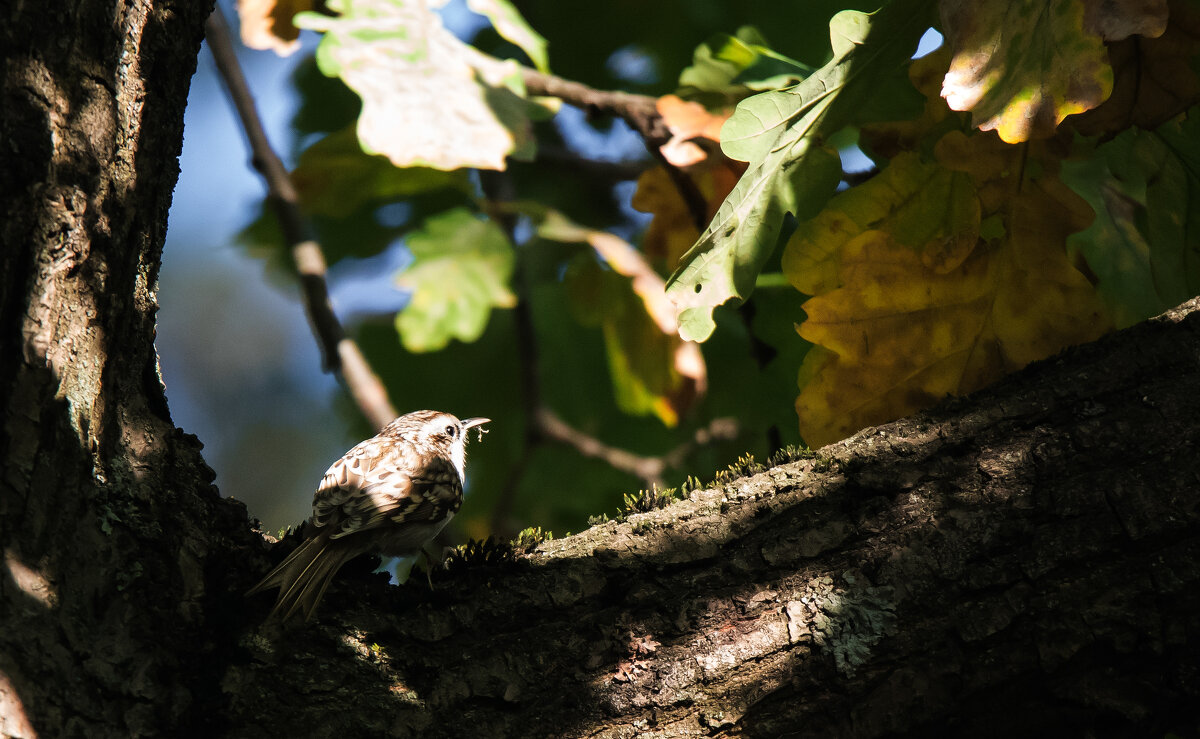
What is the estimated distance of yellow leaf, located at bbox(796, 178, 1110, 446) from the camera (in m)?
2.12

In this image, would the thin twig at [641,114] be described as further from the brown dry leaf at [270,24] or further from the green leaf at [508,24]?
the brown dry leaf at [270,24]

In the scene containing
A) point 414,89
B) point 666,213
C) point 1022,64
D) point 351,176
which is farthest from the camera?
point 351,176

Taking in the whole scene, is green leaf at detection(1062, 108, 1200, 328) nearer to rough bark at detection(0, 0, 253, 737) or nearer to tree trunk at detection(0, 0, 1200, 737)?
tree trunk at detection(0, 0, 1200, 737)

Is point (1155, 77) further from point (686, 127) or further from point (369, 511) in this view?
point (369, 511)

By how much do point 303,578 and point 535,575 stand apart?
0.51m

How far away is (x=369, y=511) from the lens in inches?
95.7

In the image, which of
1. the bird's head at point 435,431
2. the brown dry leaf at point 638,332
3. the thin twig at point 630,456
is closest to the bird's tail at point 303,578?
the bird's head at point 435,431

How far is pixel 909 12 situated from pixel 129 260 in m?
1.72

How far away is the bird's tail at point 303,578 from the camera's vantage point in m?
1.92

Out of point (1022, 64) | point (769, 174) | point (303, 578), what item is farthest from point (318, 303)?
point (1022, 64)

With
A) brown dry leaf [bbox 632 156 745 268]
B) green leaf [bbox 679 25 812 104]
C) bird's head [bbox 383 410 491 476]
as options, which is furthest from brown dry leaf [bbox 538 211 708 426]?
green leaf [bbox 679 25 812 104]

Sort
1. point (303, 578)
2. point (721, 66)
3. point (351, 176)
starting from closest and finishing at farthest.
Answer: point (303, 578)
point (721, 66)
point (351, 176)

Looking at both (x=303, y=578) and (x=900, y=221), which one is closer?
(x=303, y=578)

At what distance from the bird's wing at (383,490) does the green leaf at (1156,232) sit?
1.93 metres
